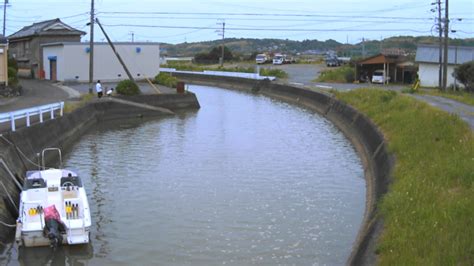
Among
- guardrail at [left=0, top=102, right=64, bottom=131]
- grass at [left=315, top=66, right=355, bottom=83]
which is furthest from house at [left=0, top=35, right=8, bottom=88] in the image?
grass at [left=315, top=66, right=355, bottom=83]

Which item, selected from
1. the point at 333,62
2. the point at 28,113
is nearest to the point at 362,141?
the point at 28,113

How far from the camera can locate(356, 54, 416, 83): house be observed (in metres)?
52.5

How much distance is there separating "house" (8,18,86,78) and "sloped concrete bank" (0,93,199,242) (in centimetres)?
1899

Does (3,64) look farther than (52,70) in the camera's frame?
No

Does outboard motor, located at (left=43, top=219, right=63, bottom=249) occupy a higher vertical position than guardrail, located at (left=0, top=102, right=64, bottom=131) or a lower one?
lower

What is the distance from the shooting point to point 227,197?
15.9 metres

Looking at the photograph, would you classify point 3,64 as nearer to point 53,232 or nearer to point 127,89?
point 127,89

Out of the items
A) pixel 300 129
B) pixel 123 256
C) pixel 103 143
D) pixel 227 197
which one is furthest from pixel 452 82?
pixel 123 256

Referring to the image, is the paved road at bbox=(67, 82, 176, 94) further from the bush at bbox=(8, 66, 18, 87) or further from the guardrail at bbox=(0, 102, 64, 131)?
the guardrail at bbox=(0, 102, 64, 131)

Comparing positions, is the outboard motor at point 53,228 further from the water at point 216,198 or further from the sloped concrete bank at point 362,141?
the sloped concrete bank at point 362,141

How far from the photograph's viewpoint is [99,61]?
4925cm

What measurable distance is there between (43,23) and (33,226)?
163 ft

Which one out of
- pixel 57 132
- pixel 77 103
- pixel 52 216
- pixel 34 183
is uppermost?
pixel 77 103

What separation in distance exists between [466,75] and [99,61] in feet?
97.7
